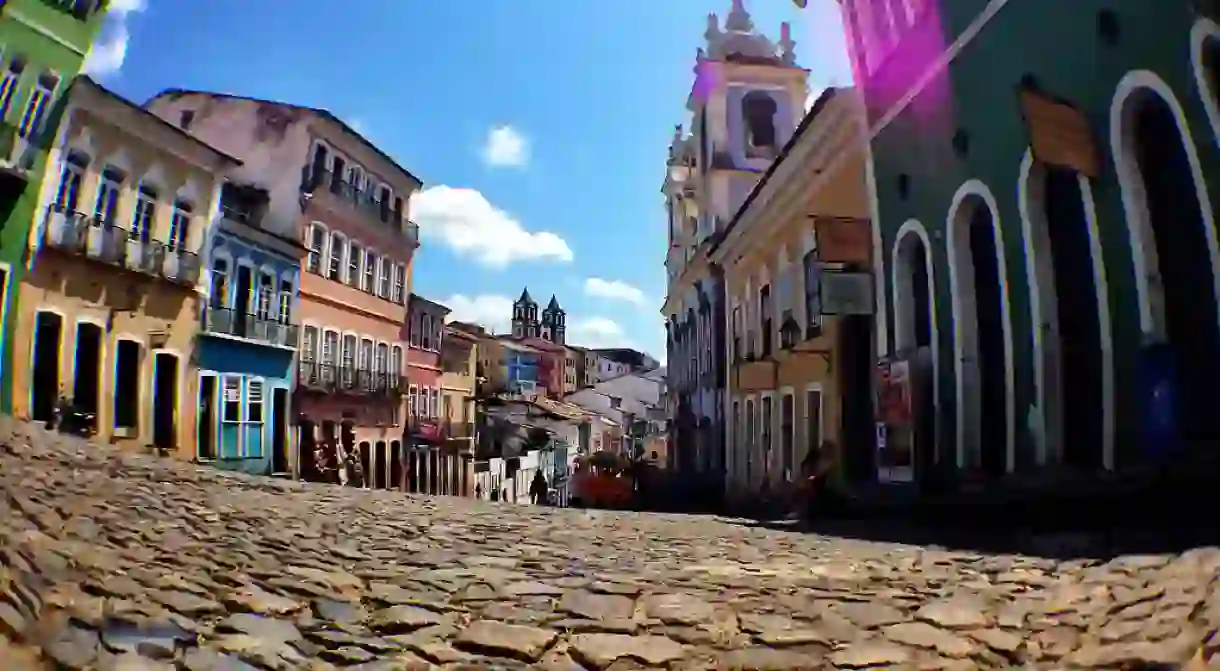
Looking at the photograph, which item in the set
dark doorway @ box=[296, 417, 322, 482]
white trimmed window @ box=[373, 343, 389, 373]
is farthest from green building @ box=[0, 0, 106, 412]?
white trimmed window @ box=[373, 343, 389, 373]

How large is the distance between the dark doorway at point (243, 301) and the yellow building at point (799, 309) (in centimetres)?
734

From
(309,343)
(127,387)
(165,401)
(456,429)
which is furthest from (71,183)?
(456,429)

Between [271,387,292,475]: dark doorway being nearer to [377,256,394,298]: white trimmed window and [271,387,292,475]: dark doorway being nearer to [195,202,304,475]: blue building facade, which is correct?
[195,202,304,475]: blue building facade

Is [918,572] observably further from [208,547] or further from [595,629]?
[208,547]

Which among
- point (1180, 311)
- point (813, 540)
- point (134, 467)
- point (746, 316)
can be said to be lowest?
point (813, 540)

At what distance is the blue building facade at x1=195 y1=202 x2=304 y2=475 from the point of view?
6.96m

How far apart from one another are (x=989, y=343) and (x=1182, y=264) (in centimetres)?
302

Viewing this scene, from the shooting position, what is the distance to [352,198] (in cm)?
874

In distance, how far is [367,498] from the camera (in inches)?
376

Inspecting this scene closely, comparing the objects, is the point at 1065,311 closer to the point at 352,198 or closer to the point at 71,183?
the point at 352,198

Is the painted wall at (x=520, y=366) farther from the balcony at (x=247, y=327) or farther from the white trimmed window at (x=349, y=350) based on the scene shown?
the balcony at (x=247, y=327)

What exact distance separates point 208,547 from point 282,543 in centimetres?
57

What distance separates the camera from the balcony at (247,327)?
7.32m

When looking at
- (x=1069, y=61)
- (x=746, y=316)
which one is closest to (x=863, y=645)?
(x=1069, y=61)
